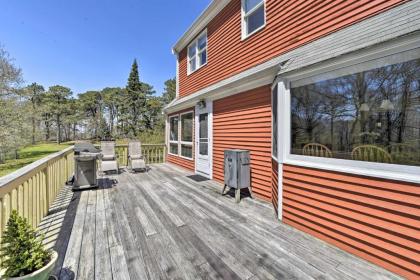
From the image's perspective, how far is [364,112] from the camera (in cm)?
220

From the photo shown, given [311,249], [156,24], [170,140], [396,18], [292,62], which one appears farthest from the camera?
[156,24]

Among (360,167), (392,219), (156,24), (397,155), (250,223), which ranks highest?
(156,24)

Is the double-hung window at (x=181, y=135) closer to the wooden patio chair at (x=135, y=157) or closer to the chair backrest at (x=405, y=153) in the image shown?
the wooden patio chair at (x=135, y=157)

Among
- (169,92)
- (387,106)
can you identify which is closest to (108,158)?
(387,106)

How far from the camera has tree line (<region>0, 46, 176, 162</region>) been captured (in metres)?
12.9

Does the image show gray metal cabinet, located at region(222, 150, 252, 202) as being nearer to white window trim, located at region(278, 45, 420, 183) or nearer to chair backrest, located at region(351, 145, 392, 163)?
white window trim, located at region(278, 45, 420, 183)

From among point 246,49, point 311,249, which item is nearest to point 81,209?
point 311,249

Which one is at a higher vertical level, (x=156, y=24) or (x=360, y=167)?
(x=156, y=24)

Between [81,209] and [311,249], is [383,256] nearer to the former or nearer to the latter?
[311,249]

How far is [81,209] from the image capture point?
138 inches

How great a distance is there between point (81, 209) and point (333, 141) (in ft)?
14.1

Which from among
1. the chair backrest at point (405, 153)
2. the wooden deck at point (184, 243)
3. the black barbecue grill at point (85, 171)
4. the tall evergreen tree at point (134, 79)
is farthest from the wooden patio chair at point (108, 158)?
the tall evergreen tree at point (134, 79)

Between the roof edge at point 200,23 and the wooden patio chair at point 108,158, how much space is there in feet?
16.1

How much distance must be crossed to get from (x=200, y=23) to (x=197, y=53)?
95 cm
